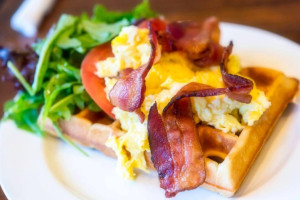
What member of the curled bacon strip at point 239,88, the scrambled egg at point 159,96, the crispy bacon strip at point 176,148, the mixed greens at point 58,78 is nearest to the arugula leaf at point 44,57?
the mixed greens at point 58,78

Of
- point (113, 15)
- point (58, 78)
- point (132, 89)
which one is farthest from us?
point (113, 15)

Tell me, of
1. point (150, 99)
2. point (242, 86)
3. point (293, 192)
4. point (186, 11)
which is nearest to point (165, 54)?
point (150, 99)

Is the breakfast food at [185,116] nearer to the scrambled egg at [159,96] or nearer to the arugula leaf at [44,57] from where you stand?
the scrambled egg at [159,96]

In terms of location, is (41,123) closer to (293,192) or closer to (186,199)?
(186,199)

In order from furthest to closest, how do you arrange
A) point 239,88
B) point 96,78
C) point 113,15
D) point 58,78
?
point 113,15 → point 58,78 → point 96,78 → point 239,88

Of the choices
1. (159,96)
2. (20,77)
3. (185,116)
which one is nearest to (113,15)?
(20,77)

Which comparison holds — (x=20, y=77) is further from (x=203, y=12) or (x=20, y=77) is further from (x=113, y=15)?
(x=203, y=12)

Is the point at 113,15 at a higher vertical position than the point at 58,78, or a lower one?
lower

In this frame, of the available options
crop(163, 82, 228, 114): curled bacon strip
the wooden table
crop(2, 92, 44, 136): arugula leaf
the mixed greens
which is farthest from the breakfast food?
the wooden table
